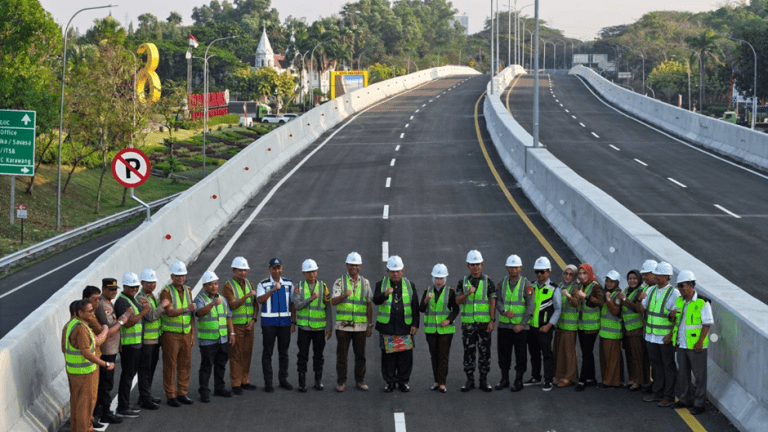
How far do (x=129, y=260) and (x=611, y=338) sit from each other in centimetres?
721

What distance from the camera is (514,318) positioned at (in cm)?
1125

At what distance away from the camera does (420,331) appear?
13852 mm

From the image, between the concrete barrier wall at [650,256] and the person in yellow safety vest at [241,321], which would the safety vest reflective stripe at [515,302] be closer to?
the concrete barrier wall at [650,256]

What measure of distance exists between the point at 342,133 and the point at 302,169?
11.5 m

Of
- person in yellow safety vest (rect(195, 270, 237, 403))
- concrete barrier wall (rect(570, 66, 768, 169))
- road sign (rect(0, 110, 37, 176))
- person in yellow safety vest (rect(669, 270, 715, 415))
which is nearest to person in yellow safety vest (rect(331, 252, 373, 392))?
person in yellow safety vest (rect(195, 270, 237, 403))

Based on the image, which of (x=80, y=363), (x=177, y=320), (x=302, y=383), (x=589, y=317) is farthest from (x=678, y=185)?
(x=80, y=363)

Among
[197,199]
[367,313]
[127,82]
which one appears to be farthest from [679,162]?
[127,82]

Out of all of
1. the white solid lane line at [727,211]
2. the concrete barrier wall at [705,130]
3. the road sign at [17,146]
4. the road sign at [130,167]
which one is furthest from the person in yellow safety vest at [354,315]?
the road sign at [17,146]

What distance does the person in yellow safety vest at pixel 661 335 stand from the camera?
10328 millimetres

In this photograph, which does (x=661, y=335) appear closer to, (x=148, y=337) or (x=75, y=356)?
(x=148, y=337)

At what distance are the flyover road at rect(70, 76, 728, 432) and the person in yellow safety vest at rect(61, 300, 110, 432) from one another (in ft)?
1.67

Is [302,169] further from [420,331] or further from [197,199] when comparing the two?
[420,331]

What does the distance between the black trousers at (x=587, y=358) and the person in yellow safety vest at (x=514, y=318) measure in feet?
2.19

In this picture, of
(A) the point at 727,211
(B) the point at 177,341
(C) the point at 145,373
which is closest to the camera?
Answer: (C) the point at 145,373
